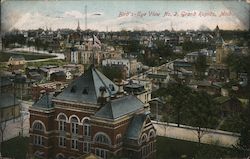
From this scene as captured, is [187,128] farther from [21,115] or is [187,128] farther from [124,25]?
[21,115]

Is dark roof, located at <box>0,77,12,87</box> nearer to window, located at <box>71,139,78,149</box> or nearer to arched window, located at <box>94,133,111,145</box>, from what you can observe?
window, located at <box>71,139,78,149</box>

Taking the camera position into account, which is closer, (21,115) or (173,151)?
(173,151)

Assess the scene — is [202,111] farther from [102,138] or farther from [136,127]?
[102,138]

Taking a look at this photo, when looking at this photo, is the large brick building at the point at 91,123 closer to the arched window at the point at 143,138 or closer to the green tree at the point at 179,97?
the arched window at the point at 143,138

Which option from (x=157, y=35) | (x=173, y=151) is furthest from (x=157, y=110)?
(x=157, y=35)

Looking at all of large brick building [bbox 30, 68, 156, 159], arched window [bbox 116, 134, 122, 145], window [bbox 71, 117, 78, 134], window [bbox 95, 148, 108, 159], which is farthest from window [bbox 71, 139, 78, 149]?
arched window [bbox 116, 134, 122, 145]

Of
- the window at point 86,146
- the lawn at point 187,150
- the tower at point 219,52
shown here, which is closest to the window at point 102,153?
the window at point 86,146
